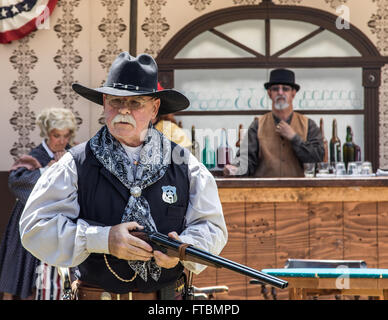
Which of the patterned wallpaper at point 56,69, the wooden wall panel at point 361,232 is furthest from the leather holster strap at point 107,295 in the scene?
the patterned wallpaper at point 56,69

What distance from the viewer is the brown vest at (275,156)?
5.56 m

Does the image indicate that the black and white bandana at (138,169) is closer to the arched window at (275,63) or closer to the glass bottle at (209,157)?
the glass bottle at (209,157)

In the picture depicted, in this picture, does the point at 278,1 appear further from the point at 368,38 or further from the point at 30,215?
the point at 30,215

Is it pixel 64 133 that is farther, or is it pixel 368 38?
pixel 368 38

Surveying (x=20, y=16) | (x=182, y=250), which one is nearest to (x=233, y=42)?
(x=20, y=16)

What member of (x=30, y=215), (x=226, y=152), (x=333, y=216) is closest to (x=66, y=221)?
(x=30, y=215)

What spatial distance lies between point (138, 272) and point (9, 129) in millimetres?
4399

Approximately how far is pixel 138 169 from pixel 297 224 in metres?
2.20

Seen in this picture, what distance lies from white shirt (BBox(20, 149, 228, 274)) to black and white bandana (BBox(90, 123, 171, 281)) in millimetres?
110

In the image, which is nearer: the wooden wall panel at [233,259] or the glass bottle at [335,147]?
the wooden wall panel at [233,259]

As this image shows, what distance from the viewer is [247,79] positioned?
22.2 feet

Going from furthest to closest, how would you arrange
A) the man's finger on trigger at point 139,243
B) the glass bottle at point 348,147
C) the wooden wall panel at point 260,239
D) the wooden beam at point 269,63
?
the wooden beam at point 269,63, the glass bottle at point 348,147, the wooden wall panel at point 260,239, the man's finger on trigger at point 139,243

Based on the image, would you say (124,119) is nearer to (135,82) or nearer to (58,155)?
(135,82)

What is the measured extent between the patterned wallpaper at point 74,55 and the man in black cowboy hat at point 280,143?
125 cm
